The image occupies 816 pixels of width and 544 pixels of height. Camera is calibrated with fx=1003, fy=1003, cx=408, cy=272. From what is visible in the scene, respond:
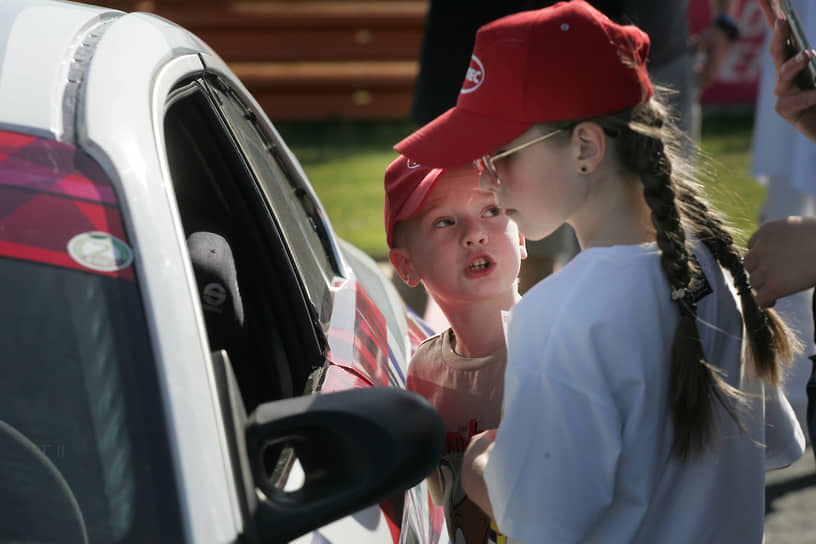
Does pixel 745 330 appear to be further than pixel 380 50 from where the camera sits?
No

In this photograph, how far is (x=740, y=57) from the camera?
40.1 feet

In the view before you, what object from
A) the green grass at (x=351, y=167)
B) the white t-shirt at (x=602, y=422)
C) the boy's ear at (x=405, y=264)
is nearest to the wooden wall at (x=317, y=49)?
the green grass at (x=351, y=167)

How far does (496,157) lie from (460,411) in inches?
20.4

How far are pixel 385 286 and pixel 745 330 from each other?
1333 mm

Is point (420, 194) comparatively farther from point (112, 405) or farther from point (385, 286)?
point (385, 286)

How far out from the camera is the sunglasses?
4.46ft

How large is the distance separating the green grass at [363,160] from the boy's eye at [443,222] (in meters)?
4.61

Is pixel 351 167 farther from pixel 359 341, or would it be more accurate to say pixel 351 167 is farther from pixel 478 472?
pixel 478 472

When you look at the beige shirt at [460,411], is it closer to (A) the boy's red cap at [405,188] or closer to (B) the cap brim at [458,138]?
(A) the boy's red cap at [405,188]

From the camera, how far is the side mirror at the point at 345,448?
1.22 m

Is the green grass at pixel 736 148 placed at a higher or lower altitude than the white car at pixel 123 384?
lower

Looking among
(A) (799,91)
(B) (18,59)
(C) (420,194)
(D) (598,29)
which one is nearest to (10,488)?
(B) (18,59)

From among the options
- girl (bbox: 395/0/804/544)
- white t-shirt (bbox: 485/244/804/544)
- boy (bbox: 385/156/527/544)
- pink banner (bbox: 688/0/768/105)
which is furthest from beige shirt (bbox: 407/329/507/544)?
pink banner (bbox: 688/0/768/105)

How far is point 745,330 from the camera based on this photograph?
4.73ft
